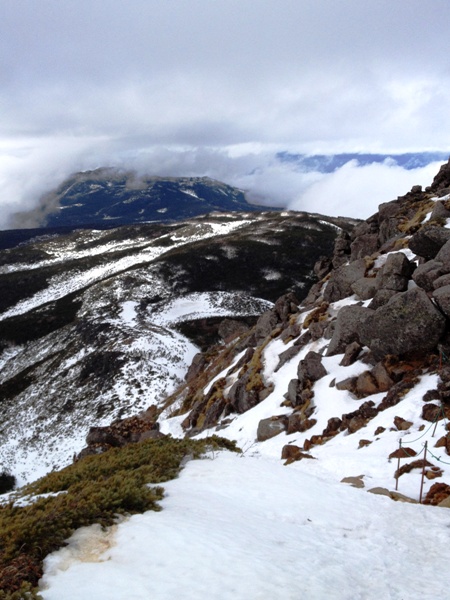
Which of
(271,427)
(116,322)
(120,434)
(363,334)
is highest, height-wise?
(363,334)

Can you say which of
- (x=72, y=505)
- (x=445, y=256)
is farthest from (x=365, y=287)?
(x=72, y=505)

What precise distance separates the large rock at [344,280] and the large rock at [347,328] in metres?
5.96

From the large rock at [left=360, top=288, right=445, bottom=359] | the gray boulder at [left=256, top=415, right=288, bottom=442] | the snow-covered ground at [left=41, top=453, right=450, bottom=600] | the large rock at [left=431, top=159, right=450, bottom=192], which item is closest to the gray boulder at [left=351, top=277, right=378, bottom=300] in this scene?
the large rock at [left=360, top=288, right=445, bottom=359]

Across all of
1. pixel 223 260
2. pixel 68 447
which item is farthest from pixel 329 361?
pixel 223 260

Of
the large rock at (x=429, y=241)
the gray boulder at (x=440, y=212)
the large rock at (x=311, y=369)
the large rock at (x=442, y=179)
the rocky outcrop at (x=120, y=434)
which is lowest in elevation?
the rocky outcrop at (x=120, y=434)

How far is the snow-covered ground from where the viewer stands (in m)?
5.68

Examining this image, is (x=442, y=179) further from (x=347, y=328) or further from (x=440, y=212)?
(x=347, y=328)

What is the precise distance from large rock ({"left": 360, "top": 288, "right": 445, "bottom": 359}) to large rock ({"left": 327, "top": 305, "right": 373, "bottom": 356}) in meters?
2.51

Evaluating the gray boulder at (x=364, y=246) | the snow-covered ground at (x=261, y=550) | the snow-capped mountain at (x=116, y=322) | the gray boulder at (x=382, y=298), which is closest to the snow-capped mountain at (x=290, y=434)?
the snow-covered ground at (x=261, y=550)

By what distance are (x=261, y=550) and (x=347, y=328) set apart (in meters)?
15.9

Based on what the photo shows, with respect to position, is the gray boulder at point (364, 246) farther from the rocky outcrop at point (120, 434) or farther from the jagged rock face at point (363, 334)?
the rocky outcrop at point (120, 434)

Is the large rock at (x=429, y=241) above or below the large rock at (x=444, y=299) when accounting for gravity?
above

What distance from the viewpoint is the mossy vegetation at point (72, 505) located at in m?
5.96

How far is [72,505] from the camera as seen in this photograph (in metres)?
7.82
